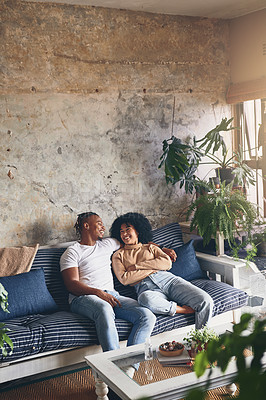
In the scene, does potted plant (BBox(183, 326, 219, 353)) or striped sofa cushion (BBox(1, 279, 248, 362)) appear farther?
striped sofa cushion (BBox(1, 279, 248, 362))

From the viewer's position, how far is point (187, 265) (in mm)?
4031

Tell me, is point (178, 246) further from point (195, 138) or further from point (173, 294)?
point (195, 138)

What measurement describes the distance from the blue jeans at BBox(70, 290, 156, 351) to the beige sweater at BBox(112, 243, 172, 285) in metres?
0.26

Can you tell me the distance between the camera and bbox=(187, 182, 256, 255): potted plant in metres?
4.06

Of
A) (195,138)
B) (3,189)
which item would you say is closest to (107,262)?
(3,189)

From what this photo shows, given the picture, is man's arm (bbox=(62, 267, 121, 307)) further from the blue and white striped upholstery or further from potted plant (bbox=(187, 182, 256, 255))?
potted plant (bbox=(187, 182, 256, 255))

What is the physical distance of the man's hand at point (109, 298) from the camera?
11.5ft

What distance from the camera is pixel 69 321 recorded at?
10.6 feet

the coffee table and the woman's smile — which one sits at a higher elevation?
the woman's smile

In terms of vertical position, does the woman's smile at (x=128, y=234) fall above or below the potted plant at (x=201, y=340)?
above

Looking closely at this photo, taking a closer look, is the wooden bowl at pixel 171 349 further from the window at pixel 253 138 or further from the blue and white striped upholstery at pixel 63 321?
the window at pixel 253 138

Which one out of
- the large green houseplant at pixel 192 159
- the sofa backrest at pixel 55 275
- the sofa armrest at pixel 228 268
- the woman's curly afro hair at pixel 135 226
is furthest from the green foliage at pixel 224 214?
the sofa backrest at pixel 55 275

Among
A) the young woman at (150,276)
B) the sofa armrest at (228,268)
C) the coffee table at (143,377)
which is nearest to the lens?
the coffee table at (143,377)

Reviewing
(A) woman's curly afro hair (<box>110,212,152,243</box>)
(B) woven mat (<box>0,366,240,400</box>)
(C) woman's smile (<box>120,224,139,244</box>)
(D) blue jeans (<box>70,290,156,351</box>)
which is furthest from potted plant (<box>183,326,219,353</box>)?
(A) woman's curly afro hair (<box>110,212,152,243</box>)
